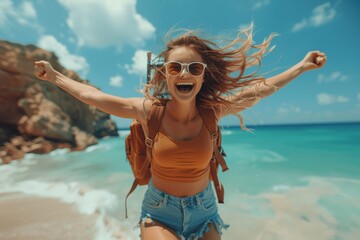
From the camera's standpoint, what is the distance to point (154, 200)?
6.86 feet

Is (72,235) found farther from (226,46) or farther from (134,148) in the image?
(226,46)

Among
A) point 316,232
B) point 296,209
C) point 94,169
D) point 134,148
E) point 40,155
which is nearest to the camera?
point 134,148

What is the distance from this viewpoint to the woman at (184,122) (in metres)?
2.02

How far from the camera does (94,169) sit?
34.3ft

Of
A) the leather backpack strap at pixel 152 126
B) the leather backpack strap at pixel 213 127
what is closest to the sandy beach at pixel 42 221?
the leather backpack strap at pixel 152 126

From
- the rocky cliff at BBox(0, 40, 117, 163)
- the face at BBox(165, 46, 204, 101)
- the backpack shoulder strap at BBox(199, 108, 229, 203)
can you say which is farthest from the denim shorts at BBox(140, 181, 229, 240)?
the rocky cliff at BBox(0, 40, 117, 163)

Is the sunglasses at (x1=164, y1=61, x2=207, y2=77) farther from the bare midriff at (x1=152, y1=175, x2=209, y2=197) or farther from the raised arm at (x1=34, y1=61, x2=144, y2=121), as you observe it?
the bare midriff at (x1=152, y1=175, x2=209, y2=197)

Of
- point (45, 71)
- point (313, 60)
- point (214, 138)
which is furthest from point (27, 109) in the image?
point (313, 60)

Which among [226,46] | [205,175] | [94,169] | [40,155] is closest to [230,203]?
[205,175]

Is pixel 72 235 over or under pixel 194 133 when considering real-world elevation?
under

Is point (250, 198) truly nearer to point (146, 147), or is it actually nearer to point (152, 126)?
point (146, 147)

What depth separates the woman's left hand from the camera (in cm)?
→ 233

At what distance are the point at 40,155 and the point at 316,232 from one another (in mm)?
15669

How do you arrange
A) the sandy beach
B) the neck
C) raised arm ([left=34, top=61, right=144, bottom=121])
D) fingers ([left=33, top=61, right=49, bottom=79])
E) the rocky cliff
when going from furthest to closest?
1. the rocky cliff
2. the sandy beach
3. fingers ([left=33, top=61, right=49, bottom=79])
4. the neck
5. raised arm ([left=34, top=61, right=144, bottom=121])
